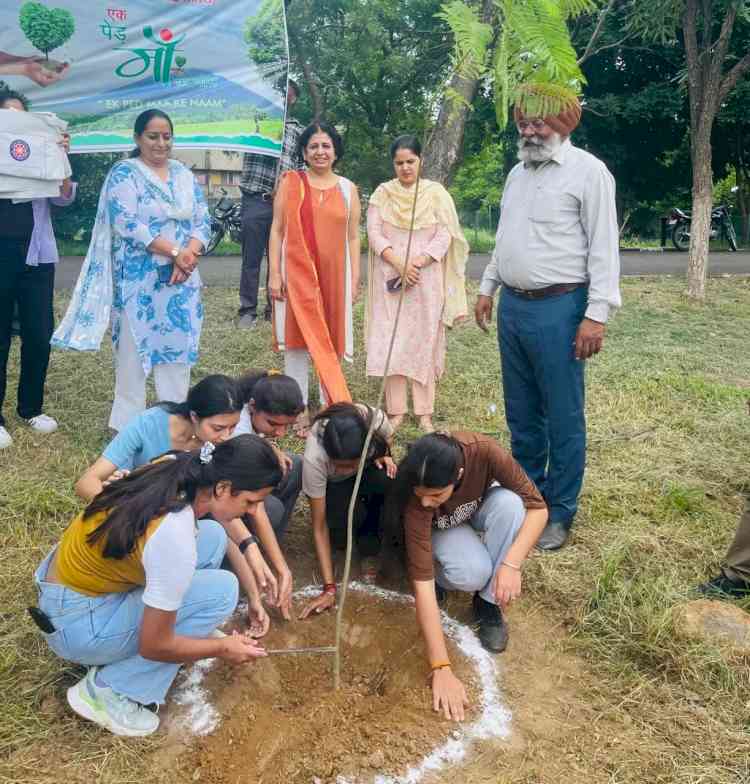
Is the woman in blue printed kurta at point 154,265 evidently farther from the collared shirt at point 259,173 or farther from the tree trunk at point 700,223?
the tree trunk at point 700,223

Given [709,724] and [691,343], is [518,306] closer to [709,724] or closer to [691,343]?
[709,724]

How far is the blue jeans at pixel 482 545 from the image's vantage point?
2564 mm

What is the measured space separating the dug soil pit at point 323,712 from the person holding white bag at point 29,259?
210 centimetres

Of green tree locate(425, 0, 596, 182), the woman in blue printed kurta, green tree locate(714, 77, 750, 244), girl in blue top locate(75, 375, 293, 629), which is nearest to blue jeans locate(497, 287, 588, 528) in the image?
green tree locate(425, 0, 596, 182)

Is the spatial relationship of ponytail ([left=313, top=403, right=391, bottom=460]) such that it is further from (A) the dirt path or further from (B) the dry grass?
(B) the dry grass

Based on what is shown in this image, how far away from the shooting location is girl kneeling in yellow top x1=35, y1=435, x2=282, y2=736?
1.87 metres

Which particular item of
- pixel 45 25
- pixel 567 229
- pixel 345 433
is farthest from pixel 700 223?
pixel 345 433

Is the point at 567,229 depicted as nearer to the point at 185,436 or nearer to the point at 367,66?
the point at 185,436

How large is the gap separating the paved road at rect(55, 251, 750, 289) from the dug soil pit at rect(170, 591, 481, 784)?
6.47m

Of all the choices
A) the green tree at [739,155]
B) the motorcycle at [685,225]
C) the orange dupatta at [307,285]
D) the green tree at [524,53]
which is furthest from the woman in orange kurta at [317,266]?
the green tree at [739,155]

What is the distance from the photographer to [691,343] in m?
6.35

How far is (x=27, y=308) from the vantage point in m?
3.92

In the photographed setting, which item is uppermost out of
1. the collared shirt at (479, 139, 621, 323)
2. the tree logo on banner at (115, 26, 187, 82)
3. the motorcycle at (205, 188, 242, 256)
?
the tree logo on banner at (115, 26, 187, 82)

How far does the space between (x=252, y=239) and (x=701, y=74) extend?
4994 mm
